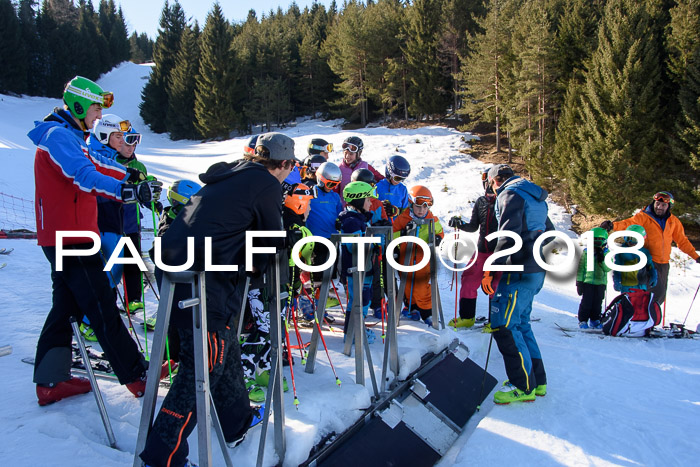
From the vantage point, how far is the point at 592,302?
7.12 metres

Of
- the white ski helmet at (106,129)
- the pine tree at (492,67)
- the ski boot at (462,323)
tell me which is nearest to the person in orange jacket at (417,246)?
the ski boot at (462,323)

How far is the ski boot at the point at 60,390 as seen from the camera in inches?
124

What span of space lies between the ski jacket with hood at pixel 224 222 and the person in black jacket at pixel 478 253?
157 inches

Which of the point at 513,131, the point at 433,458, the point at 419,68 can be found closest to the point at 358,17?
the point at 419,68

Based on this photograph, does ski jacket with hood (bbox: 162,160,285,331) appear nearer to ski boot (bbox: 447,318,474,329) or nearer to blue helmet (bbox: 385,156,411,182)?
blue helmet (bbox: 385,156,411,182)

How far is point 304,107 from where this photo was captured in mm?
44562

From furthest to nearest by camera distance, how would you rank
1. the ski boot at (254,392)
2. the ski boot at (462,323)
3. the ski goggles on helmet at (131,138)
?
the ski boot at (462,323) → the ski goggles on helmet at (131,138) → the ski boot at (254,392)

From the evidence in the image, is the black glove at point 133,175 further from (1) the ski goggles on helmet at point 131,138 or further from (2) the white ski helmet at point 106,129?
(1) the ski goggles on helmet at point 131,138

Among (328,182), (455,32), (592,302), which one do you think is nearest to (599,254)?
(592,302)

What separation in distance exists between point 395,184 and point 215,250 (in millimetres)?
4227

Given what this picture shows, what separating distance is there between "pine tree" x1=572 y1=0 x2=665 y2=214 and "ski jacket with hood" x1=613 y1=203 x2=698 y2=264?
11.7m

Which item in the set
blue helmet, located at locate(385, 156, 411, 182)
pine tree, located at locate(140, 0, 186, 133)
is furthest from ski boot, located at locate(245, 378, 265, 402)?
pine tree, located at locate(140, 0, 186, 133)

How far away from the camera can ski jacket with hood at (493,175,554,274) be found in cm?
401

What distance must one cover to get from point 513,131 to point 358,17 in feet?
62.8
